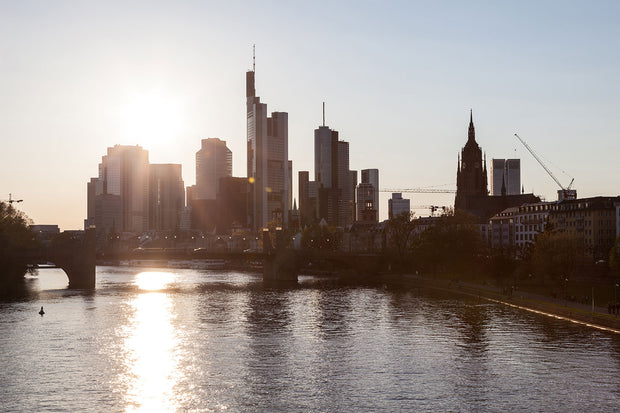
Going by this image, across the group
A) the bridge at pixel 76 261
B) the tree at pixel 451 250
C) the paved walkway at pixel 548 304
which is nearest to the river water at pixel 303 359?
the paved walkway at pixel 548 304

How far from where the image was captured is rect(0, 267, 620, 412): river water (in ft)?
197

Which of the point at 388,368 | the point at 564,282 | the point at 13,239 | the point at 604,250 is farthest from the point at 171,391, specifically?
the point at 604,250

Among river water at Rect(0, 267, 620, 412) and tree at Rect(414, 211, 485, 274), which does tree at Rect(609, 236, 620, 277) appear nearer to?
river water at Rect(0, 267, 620, 412)

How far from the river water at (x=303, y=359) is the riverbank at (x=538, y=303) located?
204 centimetres

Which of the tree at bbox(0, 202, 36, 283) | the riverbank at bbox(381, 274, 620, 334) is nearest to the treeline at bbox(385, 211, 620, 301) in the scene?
the riverbank at bbox(381, 274, 620, 334)

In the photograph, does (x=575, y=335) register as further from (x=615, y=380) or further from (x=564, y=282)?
(x=564, y=282)

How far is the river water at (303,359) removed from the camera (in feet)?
197

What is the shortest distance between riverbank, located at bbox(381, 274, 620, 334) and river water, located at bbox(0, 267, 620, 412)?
2045 mm

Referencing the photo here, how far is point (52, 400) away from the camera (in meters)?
60.3

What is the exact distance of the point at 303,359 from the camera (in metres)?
77.2

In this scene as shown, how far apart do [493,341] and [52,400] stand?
48841 millimetres

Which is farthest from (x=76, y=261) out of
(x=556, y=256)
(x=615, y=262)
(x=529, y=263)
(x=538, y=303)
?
(x=615, y=262)

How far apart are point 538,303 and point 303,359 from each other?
1940 inches

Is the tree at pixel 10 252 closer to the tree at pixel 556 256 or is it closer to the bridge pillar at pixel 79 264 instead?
the bridge pillar at pixel 79 264
